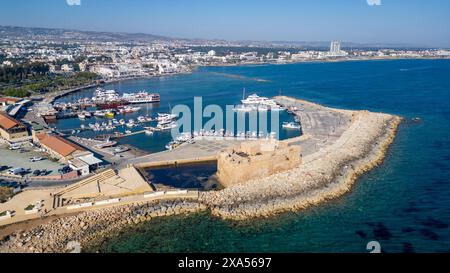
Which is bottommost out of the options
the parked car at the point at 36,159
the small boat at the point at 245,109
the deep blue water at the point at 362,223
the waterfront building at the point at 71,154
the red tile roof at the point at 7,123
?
the deep blue water at the point at 362,223

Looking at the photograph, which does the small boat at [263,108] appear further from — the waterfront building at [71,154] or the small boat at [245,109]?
the waterfront building at [71,154]

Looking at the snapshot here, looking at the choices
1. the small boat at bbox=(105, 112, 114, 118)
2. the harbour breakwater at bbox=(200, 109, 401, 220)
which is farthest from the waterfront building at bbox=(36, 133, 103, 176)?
the small boat at bbox=(105, 112, 114, 118)

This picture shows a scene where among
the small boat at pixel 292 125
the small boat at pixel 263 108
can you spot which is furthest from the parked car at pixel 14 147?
the small boat at pixel 263 108

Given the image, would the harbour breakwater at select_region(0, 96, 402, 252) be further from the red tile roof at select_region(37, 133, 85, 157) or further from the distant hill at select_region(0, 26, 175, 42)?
the distant hill at select_region(0, 26, 175, 42)

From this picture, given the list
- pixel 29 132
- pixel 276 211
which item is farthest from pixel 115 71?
pixel 276 211

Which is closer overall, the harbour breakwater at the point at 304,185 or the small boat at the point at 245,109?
the harbour breakwater at the point at 304,185

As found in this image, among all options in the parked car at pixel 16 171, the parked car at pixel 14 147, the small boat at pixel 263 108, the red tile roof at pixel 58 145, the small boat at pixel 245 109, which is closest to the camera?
the parked car at pixel 16 171
